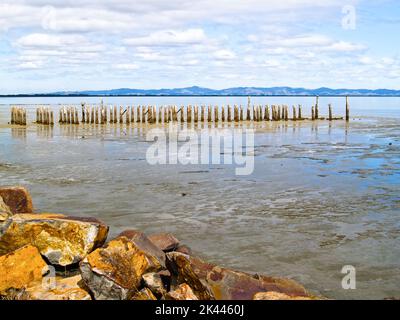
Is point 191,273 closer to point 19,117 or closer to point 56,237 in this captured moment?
point 56,237

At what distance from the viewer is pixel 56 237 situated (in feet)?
29.8

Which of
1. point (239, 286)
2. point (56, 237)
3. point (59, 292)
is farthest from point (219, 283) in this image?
point (56, 237)

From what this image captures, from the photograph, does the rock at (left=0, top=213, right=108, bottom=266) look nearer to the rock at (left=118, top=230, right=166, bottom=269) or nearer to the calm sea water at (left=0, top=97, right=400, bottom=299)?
the rock at (left=118, top=230, right=166, bottom=269)

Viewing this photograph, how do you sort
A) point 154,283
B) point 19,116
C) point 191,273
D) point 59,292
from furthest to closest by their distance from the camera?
point 19,116 < point 154,283 < point 191,273 < point 59,292

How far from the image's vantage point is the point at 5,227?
31.2 ft

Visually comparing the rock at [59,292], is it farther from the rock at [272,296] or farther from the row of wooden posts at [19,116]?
the row of wooden posts at [19,116]

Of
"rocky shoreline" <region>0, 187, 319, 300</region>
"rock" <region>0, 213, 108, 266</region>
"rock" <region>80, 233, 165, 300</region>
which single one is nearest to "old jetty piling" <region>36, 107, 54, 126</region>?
"rock" <region>0, 213, 108, 266</region>

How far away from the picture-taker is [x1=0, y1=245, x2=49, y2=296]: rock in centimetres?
800

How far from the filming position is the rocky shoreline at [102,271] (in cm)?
751

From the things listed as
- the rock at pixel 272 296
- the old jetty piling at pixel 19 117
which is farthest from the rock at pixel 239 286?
the old jetty piling at pixel 19 117

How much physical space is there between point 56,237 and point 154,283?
84.1 inches
